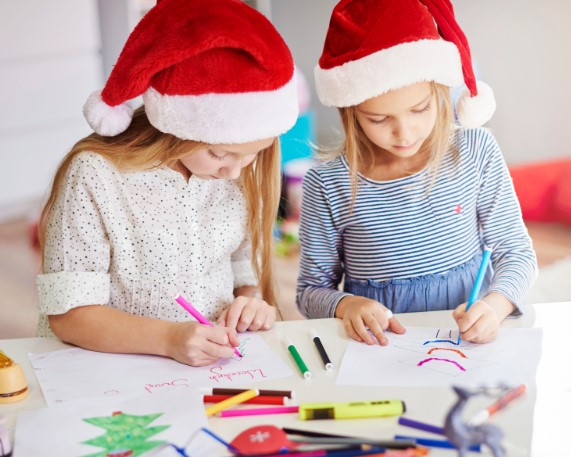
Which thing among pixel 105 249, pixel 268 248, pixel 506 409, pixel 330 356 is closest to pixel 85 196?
pixel 105 249

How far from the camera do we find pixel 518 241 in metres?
1.34

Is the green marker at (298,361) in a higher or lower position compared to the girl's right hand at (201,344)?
lower

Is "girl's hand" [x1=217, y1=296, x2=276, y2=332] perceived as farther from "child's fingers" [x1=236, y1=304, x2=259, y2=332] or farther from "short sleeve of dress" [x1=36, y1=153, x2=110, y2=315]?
"short sleeve of dress" [x1=36, y1=153, x2=110, y2=315]

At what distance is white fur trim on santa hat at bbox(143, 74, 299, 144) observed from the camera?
3.34ft

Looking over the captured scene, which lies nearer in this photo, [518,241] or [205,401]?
[205,401]

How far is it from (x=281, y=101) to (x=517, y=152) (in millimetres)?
2313

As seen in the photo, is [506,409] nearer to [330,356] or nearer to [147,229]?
[330,356]

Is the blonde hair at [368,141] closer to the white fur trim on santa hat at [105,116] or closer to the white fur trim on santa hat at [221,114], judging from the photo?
the white fur trim on santa hat at [221,114]

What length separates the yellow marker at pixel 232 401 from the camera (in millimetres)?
893

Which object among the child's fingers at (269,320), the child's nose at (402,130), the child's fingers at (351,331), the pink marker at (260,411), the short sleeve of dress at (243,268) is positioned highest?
the child's nose at (402,130)

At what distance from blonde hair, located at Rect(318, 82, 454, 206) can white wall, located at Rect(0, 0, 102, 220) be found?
2299mm

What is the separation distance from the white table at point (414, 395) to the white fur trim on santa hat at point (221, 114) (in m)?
0.28

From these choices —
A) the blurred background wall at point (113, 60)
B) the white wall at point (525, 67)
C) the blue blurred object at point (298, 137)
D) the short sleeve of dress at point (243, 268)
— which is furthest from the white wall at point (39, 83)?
the short sleeve of dress at point (243, 268)

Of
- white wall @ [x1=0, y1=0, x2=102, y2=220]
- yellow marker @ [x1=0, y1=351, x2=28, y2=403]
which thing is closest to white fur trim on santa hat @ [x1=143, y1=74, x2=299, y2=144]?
yellow marker @ [x1=0, y1=351, x2=28, y2=403]
